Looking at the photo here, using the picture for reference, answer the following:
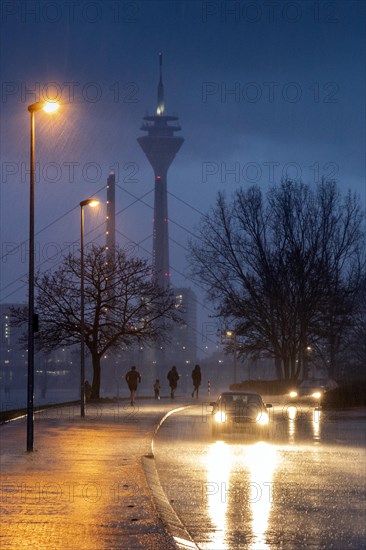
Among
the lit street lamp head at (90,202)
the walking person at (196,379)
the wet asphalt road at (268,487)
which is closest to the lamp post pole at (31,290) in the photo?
the wet asphalt road at (268,487)

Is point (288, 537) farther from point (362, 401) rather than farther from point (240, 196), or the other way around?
point (240, 196)

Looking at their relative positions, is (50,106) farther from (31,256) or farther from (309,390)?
(309,390)

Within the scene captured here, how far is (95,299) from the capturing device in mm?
55562

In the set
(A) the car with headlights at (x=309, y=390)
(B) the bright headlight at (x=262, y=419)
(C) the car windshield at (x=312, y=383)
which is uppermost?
(C) the car windshield at (x=312, y=383)

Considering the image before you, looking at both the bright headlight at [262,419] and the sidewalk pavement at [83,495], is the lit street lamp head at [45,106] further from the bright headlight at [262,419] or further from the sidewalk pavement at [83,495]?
the bright headlight at [262,419]

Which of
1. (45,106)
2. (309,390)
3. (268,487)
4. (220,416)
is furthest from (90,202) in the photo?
(309,390)

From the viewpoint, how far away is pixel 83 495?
14.2m

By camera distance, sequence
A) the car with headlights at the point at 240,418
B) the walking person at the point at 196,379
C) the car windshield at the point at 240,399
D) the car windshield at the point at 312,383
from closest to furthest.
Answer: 1. the car with headlights at the point at 240,418
2. the car windshield at the point at 240,399
3. the walking person at the point at 196,379
4. the car windshield at the point at 312,383

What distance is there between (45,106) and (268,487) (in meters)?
10.6

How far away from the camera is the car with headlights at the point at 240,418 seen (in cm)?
2838

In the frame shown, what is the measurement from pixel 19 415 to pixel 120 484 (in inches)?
790

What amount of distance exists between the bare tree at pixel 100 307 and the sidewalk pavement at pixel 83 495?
28275 mm

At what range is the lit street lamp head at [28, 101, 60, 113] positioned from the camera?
Answer: 22.8m

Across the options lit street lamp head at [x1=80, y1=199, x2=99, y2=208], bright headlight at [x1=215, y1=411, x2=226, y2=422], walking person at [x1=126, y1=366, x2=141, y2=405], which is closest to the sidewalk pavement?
bright headlight at [x1=215, y1=411, x2=226, y2=422]
